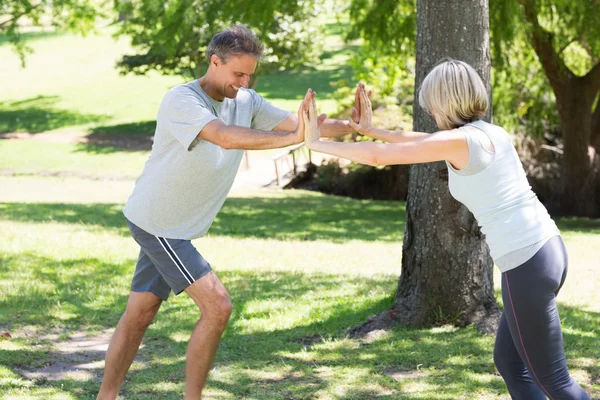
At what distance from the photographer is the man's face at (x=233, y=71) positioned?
14.8 ft

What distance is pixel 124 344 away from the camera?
4711mm

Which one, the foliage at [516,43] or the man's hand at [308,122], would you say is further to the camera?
the foliage at [516,43]

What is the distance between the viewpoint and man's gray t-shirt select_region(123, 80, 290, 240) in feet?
14.4

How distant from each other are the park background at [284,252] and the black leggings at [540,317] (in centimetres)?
150

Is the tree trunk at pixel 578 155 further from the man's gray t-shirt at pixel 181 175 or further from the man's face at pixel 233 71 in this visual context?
the man's gray t-shirt at pixel 181 175

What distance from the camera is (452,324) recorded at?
6555mm

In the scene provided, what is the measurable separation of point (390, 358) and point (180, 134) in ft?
7.96

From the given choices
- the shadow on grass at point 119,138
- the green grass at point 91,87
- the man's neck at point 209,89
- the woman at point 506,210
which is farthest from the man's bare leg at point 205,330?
the green grass at point 91,87

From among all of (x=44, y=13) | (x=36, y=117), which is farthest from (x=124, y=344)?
(x=36, y=117)

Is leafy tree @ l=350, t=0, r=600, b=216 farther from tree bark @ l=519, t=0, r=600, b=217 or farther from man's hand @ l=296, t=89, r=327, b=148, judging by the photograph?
man's hand @ l=296, t=89, r=327, b=148

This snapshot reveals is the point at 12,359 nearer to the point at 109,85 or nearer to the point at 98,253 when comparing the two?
the point at 98,253

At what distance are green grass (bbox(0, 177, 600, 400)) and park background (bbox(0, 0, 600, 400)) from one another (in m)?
0.02

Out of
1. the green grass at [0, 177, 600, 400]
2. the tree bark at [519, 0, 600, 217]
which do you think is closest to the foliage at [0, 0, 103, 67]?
the tree bark at [519, 0, 600, 217]

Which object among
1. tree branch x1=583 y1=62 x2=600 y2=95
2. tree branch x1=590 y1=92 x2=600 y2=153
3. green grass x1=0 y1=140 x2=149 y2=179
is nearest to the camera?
tree branch x1=583 y1=62 x2=600 y2=95
